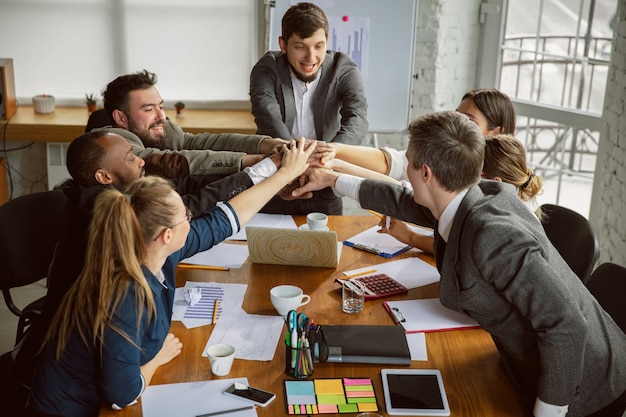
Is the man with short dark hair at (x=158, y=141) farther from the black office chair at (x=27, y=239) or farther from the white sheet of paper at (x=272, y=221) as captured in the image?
the black office chair at (x=27, y=239)

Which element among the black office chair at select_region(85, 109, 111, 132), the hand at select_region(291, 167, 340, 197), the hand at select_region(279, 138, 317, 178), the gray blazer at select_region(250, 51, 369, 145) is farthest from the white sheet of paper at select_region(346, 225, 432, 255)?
the black office chair at select_region(85, 109, 111, 132)

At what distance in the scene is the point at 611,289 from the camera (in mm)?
2066

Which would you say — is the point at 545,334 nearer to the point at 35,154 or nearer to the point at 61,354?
the point at 61,354

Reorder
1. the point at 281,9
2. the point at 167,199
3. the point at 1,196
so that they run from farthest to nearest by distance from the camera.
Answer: the point at 1,196, the point at 281,9, the point at 167,199

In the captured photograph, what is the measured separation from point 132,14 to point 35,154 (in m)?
1.21

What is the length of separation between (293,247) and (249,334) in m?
0.48

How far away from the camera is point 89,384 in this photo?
1670 millimetres

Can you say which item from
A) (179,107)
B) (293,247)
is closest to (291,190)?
(293,247)

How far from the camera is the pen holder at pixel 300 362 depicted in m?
1.71

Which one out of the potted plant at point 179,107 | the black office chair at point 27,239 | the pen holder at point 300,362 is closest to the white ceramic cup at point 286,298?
the pen holder at point 300,362

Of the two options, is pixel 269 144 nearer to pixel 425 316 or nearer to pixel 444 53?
pixel 425 316

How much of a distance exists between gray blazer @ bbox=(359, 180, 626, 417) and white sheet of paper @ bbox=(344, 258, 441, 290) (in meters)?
0.37

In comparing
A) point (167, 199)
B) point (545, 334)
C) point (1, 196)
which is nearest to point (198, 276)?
point (167, 199)

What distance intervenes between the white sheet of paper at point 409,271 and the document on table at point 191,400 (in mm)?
770
